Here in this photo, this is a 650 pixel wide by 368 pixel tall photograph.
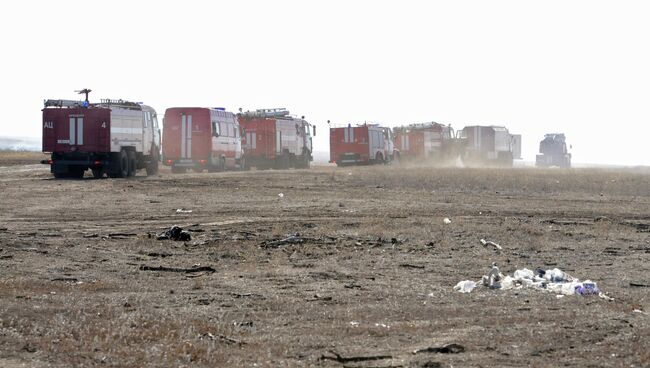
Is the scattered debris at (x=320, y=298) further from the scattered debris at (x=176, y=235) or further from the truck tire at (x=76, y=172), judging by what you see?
the truck tire at (x=76, y=172)

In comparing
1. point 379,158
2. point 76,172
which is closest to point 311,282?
point 76,172

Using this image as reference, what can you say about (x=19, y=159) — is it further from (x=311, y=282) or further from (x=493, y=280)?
(x=493, y=280)

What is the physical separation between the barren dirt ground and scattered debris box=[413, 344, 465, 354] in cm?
3

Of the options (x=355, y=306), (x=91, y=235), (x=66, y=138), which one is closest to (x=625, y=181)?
(x=66, y=138)

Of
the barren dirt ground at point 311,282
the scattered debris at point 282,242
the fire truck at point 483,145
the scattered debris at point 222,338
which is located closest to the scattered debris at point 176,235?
the barren dirt ground at point 311,282

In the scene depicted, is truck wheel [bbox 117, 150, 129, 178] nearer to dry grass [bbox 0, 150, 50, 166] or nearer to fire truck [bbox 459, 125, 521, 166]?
dry grass [bbox 0, 150, 50, 166]

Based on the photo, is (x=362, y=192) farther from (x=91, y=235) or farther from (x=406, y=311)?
(x=406, y=311)

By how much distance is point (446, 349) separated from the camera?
9.12 meters

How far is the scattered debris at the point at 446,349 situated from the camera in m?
9.06

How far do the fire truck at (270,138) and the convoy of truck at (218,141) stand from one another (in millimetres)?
57

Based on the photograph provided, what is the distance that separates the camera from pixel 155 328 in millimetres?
9828

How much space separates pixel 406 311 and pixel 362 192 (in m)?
21.5

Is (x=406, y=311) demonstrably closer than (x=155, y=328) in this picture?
No

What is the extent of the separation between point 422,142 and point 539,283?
2601 inches
